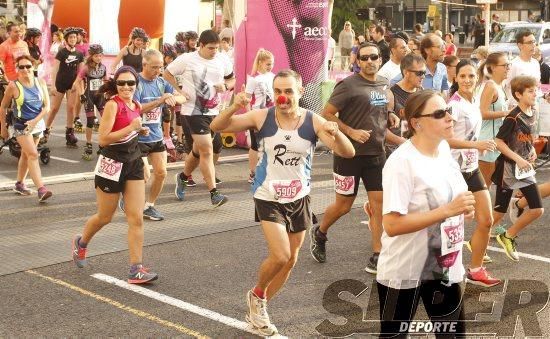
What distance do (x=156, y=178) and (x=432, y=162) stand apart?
5365 millimetres

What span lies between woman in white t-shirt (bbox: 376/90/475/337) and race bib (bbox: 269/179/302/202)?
4.74 feet

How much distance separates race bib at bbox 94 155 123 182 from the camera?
6785 mm

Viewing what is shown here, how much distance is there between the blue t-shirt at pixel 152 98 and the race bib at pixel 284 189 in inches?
139

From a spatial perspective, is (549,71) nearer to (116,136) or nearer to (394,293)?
(116,136)

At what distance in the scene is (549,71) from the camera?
15727 millimetres

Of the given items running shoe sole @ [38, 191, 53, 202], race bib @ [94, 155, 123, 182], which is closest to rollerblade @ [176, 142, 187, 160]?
running shoe sole @ [38, 191, 53, 202]

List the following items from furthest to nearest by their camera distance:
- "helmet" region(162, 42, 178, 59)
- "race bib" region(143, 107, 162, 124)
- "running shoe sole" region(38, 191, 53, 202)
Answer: "helmet" region(162, 42, 178, 59)
"running shoe sole" region(38, 191, 53, 202)
"race bib" region(143, 107, 162, 124)

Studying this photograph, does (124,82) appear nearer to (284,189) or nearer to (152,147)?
(284,189)

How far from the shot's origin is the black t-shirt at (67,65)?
565 inches

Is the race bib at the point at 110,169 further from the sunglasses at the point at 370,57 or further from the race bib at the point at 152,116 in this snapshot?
the race bib at the point at 152,116

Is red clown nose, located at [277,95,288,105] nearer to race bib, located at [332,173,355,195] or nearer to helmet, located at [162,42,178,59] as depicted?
race bib, located at [332,173,355,195]

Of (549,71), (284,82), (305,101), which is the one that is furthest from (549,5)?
(284,82)

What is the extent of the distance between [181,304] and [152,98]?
321 centimetres

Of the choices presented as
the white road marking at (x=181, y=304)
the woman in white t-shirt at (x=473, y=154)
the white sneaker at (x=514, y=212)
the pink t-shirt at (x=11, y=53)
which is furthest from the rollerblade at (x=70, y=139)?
the woman in white t-shirt at (x=473, y=154)
